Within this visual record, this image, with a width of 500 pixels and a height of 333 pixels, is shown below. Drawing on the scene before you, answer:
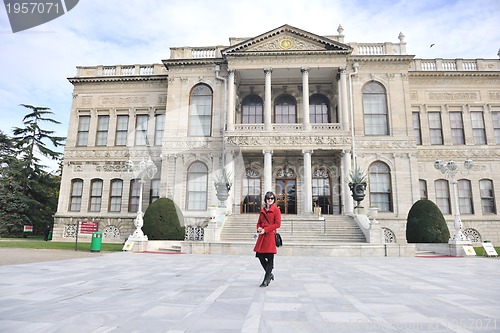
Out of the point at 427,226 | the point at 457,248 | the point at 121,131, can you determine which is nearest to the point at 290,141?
the point at 427,226

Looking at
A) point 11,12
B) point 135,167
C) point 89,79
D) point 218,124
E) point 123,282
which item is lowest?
point 123,282

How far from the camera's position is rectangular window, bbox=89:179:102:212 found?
26.3 m

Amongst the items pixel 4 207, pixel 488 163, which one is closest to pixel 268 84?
pixel 488 163

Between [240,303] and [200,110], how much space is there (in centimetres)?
2179

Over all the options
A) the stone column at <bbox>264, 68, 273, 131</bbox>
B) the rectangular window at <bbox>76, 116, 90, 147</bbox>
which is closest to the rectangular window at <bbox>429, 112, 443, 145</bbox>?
the stone column at <bbox>264, 68, 273, 131</bbox>

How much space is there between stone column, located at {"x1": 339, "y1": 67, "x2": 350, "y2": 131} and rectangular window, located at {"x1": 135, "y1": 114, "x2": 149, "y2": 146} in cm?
1525

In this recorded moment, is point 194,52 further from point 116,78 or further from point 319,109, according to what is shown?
point 319,109

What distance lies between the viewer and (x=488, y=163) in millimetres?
25078

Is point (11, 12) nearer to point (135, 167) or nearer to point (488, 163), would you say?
point (135, 167)

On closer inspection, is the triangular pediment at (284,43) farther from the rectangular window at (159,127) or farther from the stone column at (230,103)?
the rectangular window at (159,127)

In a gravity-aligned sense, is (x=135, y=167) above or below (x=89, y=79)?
below

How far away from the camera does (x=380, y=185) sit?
23.5 meters

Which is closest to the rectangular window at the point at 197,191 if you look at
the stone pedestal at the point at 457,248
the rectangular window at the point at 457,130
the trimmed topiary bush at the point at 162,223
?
the trimmed topiary bush at the point at 162,223

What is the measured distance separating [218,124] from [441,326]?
22067mm
